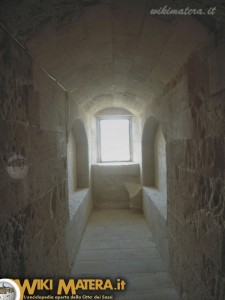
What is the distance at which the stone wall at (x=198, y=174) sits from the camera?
1867mm

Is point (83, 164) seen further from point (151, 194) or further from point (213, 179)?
point (213, 179)

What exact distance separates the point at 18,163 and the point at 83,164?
486 centimetres

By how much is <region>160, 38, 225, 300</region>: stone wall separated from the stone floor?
1.07ft

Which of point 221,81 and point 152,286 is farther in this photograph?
point 152,286

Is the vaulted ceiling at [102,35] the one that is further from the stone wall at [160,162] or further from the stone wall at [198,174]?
the stone wall at [160,162]

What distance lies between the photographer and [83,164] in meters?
6.66

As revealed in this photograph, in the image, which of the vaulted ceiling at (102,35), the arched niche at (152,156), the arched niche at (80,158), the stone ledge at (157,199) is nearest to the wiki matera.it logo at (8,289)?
the vaulted ceiling at (102,35)

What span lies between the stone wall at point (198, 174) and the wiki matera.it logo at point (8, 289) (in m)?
1.43

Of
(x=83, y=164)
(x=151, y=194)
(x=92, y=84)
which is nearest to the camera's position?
(x=92, y=84)

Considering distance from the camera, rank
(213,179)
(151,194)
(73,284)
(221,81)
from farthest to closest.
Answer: (151,194) < (73,284) < (213,179) < (221,81)

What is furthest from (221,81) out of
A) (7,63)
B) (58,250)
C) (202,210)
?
(58,250)

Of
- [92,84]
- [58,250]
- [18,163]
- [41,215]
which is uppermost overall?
[92,84]

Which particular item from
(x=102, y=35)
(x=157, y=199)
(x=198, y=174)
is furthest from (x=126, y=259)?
(x=102, y=35)

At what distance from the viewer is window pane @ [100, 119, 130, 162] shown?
7.89 metres
